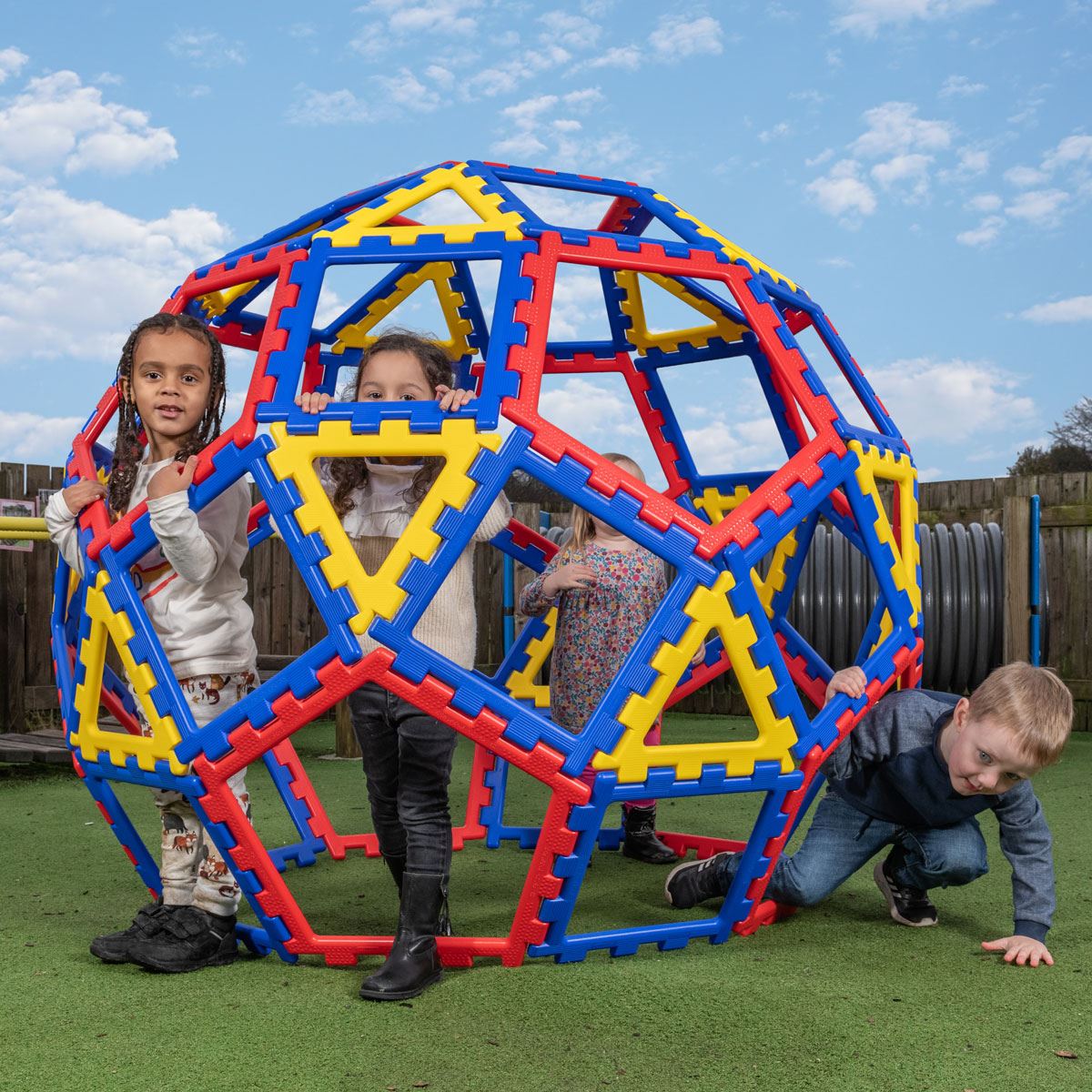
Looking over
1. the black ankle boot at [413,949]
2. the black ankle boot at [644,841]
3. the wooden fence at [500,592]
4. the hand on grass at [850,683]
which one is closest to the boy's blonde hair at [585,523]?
A: the black ankle boot at [644,841]

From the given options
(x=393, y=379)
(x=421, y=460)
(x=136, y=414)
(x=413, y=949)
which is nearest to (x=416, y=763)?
(x=413, y=949)

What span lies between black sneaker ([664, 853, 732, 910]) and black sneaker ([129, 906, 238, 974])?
1223 millimetres

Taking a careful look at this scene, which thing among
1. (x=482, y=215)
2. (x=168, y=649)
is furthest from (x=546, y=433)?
(x=168, y=649)

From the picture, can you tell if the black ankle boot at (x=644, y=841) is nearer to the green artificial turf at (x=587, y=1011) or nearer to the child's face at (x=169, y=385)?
the green artificial turf at (x=587, y=1011)

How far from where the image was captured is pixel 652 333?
4.51 meters

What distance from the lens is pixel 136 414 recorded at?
3018 mm

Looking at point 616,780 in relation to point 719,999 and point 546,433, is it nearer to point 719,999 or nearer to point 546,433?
point 719,999

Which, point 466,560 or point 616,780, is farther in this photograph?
point 466,560

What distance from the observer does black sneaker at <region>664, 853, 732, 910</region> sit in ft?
10.7

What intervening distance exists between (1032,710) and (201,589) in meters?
1.97

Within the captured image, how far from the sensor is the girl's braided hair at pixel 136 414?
2949 millimetres

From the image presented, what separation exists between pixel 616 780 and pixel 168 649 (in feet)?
3.72

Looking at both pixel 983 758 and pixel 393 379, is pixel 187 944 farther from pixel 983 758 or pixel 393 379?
pixel 983 758

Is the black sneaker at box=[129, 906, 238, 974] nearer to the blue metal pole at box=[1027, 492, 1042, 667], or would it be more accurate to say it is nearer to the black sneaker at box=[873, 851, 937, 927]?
the black sneaker at box=[873, 851, 937, 927]
